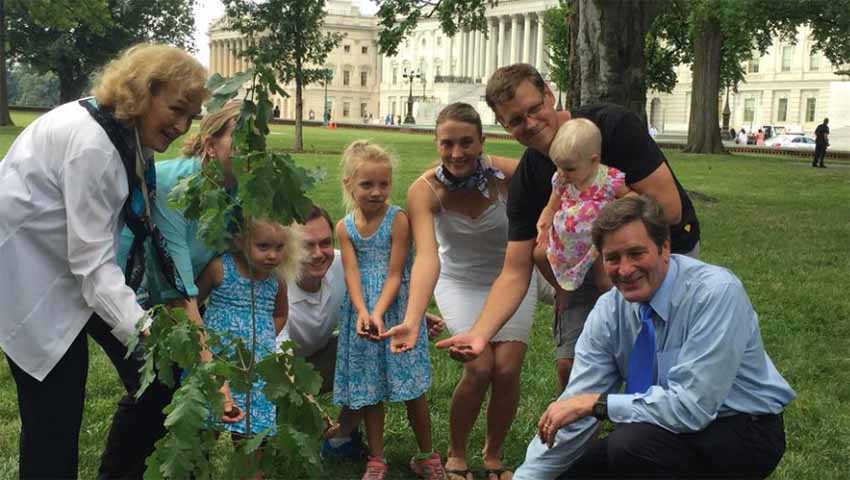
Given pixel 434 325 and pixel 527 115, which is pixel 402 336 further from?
pixel 527 115

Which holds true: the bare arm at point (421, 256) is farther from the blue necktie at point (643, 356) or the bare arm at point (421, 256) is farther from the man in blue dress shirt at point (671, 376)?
the blue necktie at point (643, 356)

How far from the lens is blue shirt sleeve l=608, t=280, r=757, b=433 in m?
3.48

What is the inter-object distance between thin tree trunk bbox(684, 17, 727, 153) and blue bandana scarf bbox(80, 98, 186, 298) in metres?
36.7

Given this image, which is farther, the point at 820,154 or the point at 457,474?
the point at 820,154

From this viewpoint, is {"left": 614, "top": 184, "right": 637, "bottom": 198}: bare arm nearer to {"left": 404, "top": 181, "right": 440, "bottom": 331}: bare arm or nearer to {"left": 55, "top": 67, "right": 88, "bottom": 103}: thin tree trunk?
{"left": 404, "top": 181, "right": 440, "bottom": 331}: bare arm

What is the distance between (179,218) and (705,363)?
201 cm

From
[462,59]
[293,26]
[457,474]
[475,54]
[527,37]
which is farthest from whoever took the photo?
[462,59]

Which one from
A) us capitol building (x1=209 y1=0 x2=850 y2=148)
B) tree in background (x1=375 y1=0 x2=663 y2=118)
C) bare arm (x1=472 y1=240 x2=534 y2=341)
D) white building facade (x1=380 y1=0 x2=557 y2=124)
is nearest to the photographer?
bare arm (x1=472 y1=240 x2=534 y2=341)

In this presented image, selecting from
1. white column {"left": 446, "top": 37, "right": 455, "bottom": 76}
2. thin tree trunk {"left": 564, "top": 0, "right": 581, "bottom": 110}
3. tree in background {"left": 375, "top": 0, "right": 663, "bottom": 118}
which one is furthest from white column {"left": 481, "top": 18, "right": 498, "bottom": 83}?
tree in background {"left": 375, "top": 0, "right": 663, "bottom": 118}

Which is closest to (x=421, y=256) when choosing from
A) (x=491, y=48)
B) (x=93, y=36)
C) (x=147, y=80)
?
(x=147, y=80)

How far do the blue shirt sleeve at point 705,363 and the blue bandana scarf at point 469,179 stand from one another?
1.48m

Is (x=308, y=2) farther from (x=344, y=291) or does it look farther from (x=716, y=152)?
(x=344, y=291)

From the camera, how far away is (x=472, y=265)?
495 cm

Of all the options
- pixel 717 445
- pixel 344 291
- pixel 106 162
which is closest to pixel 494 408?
pixel 344 291
